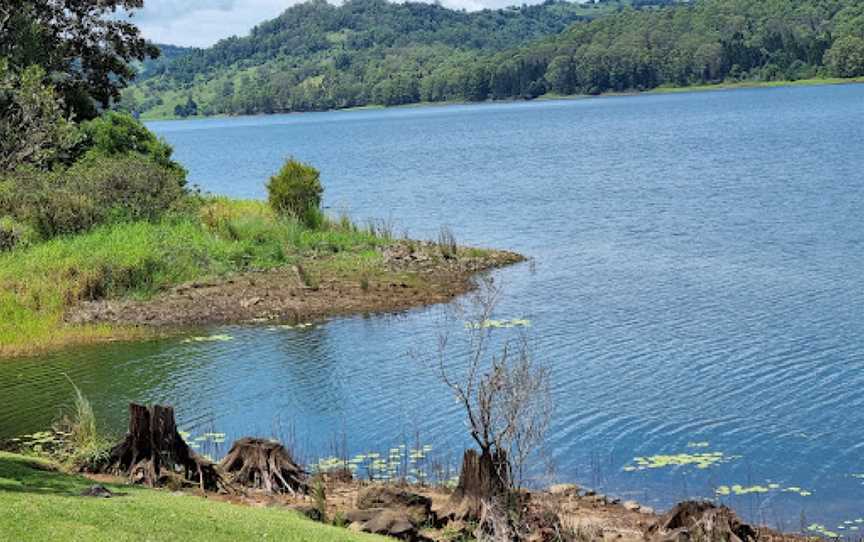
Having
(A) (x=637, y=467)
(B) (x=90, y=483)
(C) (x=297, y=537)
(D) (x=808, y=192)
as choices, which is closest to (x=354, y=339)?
(A) (x=637, y=467)

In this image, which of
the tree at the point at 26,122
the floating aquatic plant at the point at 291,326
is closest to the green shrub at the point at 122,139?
the floating aquatic plant at the point at 291,326

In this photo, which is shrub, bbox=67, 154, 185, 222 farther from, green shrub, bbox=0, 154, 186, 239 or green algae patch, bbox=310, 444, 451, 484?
green algae patch, bbox=310, 444, 451, 484

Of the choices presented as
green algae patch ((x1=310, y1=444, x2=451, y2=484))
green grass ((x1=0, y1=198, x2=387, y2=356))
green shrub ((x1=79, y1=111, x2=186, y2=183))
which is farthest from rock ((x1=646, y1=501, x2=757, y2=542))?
green shrub ((x1=79, y1=111, x2=186, y2=183))

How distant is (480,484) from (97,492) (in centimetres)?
600

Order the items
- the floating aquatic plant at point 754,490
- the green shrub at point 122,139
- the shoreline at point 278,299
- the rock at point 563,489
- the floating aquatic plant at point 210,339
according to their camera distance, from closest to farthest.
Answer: the rock at point 563,489 < the floating aquatic plant at point 754,490 < the floating aquatic plant at point 210,339 < the shoreline at point 278,299 < the green shrub at point 122,139

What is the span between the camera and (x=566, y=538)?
1777 centimetres

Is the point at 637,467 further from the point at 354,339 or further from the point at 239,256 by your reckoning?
the point at 239,256

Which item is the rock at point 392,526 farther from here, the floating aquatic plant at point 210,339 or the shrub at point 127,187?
the shrub at point 127,187

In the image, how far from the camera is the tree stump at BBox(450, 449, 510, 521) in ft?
60.8

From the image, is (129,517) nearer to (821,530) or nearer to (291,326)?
(821,530)

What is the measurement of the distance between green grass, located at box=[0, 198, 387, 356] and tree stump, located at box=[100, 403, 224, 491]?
1490 centimetres

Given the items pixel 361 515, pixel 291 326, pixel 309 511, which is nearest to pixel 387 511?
pixel 361 515

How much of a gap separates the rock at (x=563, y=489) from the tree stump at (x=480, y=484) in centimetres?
238

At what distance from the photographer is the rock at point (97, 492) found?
17047mm
